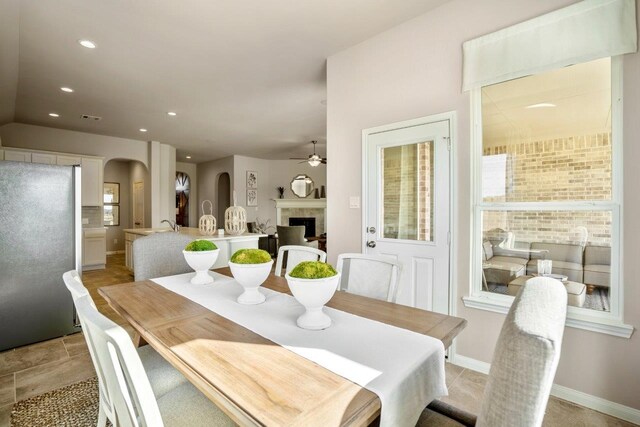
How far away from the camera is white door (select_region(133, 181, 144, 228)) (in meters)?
7.79

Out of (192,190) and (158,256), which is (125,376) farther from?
(192,190)

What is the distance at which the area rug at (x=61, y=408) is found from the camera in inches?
70.5

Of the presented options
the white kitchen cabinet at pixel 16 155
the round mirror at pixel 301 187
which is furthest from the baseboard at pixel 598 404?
the round mirror at pixel 301 187

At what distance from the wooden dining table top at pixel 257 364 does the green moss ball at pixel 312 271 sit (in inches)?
10.2

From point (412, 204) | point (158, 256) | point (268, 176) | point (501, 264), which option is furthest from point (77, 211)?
point (268, 176)

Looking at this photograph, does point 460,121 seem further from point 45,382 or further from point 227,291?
point 45,382

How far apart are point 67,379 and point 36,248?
3.93ft

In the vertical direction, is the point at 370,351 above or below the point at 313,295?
below

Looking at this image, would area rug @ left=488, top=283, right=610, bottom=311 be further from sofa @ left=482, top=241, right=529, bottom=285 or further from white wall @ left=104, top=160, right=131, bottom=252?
white wall @ left=104, top=160, right=131, bottom=252

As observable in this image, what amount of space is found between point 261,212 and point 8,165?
6.82 meters

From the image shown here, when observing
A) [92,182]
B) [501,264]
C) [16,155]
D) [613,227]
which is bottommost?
[501,264]

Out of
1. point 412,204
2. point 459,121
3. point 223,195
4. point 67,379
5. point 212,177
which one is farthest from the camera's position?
point 223,195

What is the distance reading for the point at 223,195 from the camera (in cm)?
1020

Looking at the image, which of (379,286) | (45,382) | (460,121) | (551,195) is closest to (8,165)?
(45,382)
